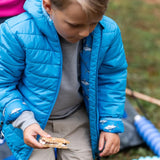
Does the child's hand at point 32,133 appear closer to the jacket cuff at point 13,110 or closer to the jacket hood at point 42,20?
the jacket cuff at point 13,110

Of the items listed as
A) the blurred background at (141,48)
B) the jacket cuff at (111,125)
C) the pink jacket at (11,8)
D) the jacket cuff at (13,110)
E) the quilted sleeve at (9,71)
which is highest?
the pink jacket at (11,8)

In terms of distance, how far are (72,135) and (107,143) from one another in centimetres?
22

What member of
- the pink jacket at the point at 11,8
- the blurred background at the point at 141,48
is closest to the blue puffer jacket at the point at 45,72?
the pink jacket at the point at 11,8

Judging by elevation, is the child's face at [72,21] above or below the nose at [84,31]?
above

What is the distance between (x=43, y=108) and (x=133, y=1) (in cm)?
530

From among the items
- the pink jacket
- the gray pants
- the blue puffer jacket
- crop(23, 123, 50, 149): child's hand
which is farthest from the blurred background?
the pink jacket

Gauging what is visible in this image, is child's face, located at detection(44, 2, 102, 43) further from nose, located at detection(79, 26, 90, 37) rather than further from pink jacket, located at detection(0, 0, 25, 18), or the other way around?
pink jacket, located at detection(0, 0, 25, 18)

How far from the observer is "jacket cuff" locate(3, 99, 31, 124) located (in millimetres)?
1666

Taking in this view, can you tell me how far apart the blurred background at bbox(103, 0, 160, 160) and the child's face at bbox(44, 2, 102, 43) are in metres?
1.46

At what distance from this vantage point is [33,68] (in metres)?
1.71

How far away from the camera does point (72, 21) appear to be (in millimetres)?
1487

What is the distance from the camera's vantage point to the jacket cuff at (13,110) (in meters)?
1.67

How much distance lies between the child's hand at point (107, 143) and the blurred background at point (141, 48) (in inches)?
32.6

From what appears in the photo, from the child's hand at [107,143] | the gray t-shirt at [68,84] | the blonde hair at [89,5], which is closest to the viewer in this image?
the blonde hair at [89,5]
